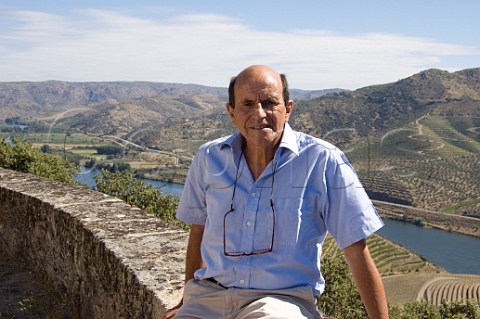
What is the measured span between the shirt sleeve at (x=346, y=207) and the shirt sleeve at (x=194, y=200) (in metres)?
0.63

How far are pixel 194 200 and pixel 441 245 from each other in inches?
2693

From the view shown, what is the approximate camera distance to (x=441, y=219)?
7006 cm

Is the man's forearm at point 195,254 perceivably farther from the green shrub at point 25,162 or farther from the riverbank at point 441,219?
the riverbank at point 441,219

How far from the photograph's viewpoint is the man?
5.93 ft

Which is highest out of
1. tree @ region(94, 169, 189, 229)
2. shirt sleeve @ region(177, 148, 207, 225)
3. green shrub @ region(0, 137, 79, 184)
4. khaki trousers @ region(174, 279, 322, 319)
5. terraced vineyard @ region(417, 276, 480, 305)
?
shirt sleeve @ region(177, 148, 207, 225)

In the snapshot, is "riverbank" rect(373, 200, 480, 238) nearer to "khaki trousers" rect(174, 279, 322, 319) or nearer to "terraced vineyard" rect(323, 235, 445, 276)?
"terraced vineyard" rect(323, 235, 445, 276)

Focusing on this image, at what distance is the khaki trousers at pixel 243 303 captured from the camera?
6.00ft

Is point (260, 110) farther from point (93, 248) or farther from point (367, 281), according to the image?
point (93, 248)

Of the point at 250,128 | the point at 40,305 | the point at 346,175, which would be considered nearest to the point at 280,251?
the point at 346,175

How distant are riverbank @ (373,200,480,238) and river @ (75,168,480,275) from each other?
0.90m

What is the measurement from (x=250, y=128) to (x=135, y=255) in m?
1.34

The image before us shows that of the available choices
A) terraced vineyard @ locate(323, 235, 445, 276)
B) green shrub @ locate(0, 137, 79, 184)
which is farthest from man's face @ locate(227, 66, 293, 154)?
terraced vineyard @ locate(323, 235, 445, 276)

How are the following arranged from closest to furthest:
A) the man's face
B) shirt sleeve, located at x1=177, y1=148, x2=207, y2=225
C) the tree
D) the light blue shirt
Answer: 1. the light blue shirt
2. the man's face
3. shirt sleeve, located at x1=177, y1=148, x2=207, y2=225
4. the tree

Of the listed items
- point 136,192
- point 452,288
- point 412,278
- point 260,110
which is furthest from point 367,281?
point 412,278
